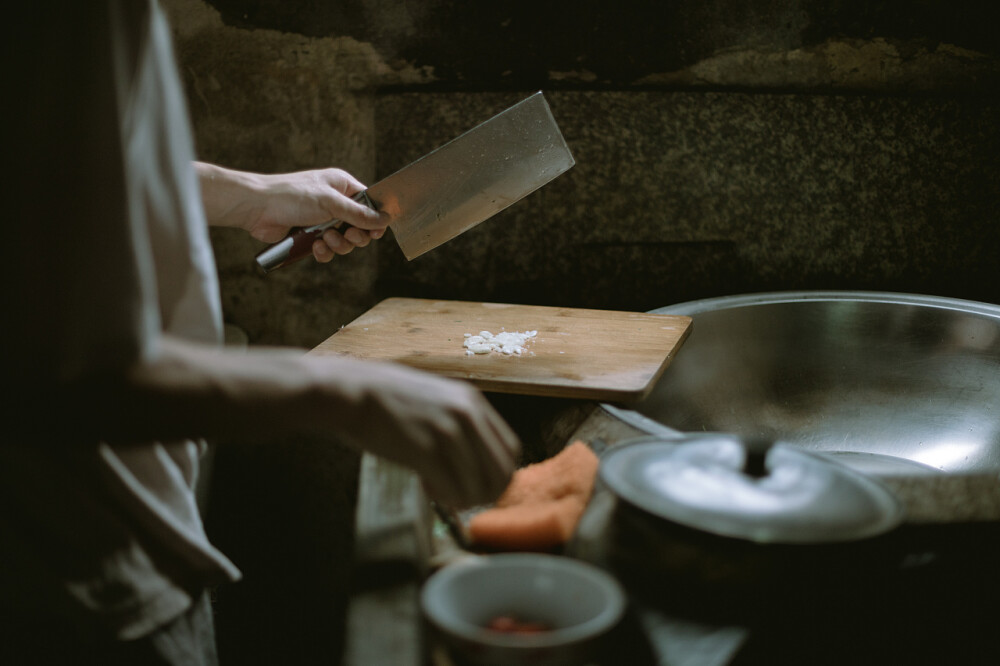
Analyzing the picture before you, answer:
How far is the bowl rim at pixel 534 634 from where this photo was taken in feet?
1.82

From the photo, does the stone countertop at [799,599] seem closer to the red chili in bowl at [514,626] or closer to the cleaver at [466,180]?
the red chili in bowl at [514,626]

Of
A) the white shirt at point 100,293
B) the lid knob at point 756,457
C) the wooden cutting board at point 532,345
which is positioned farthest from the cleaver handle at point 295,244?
the lid knob at point 756,457

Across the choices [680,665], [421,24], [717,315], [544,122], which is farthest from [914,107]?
[680,665]

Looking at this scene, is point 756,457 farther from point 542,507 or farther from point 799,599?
point 542,507

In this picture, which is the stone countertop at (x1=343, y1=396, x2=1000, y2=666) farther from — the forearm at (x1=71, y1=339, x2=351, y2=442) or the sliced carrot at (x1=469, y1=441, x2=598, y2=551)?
the forearm at (x1=71, y1=339, x2=351, y2=442)

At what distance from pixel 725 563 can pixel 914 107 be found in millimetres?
1342

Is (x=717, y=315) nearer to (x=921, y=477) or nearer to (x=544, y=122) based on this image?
(x=544, y=122)

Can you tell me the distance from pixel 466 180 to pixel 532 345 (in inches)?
12.2

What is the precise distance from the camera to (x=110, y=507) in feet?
2.42

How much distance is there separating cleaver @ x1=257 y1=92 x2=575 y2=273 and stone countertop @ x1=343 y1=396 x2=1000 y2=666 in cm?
62

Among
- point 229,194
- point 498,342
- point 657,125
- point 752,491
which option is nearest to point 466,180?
point 498,342

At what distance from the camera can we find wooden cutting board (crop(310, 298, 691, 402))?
110cm

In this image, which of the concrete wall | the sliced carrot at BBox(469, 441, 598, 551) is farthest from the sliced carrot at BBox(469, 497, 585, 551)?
the concrete wall

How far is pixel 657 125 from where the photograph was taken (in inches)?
63.5
